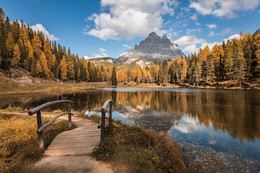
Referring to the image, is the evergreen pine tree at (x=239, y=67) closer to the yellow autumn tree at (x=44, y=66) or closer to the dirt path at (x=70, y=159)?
the dirt path at (x=70, y=159)

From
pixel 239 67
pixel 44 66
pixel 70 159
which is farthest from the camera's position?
pixel 44 66

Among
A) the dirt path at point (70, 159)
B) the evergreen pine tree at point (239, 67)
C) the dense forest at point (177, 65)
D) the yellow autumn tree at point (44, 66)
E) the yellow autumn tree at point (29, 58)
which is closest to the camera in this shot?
the dirt path at point (70, 159)

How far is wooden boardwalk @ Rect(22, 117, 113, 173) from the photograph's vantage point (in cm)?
336

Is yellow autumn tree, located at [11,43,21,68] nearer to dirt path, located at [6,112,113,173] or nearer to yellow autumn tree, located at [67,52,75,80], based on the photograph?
yellow autumn tree, located at [67,52,75,80]

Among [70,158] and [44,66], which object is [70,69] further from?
[70,158]

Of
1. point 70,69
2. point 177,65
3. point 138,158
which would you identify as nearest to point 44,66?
point 70,69

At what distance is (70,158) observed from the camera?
12.7 ft

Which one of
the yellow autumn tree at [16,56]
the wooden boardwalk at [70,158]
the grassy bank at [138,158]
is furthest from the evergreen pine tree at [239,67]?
the yellow autumn tree at [16,56]

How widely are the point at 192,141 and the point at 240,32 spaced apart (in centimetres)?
9831

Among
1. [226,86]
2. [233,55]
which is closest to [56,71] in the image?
[226,86]

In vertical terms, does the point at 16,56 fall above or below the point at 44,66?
above

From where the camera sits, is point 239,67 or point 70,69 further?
point 70,69

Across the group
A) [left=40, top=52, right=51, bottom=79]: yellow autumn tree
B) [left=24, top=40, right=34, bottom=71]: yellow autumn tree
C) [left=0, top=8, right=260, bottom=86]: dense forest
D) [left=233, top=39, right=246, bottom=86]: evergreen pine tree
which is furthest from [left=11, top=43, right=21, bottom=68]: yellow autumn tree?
[left=233, top=39, right=246, bottom=86]: evergreen pine tree

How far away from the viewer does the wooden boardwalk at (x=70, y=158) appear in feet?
11.0
